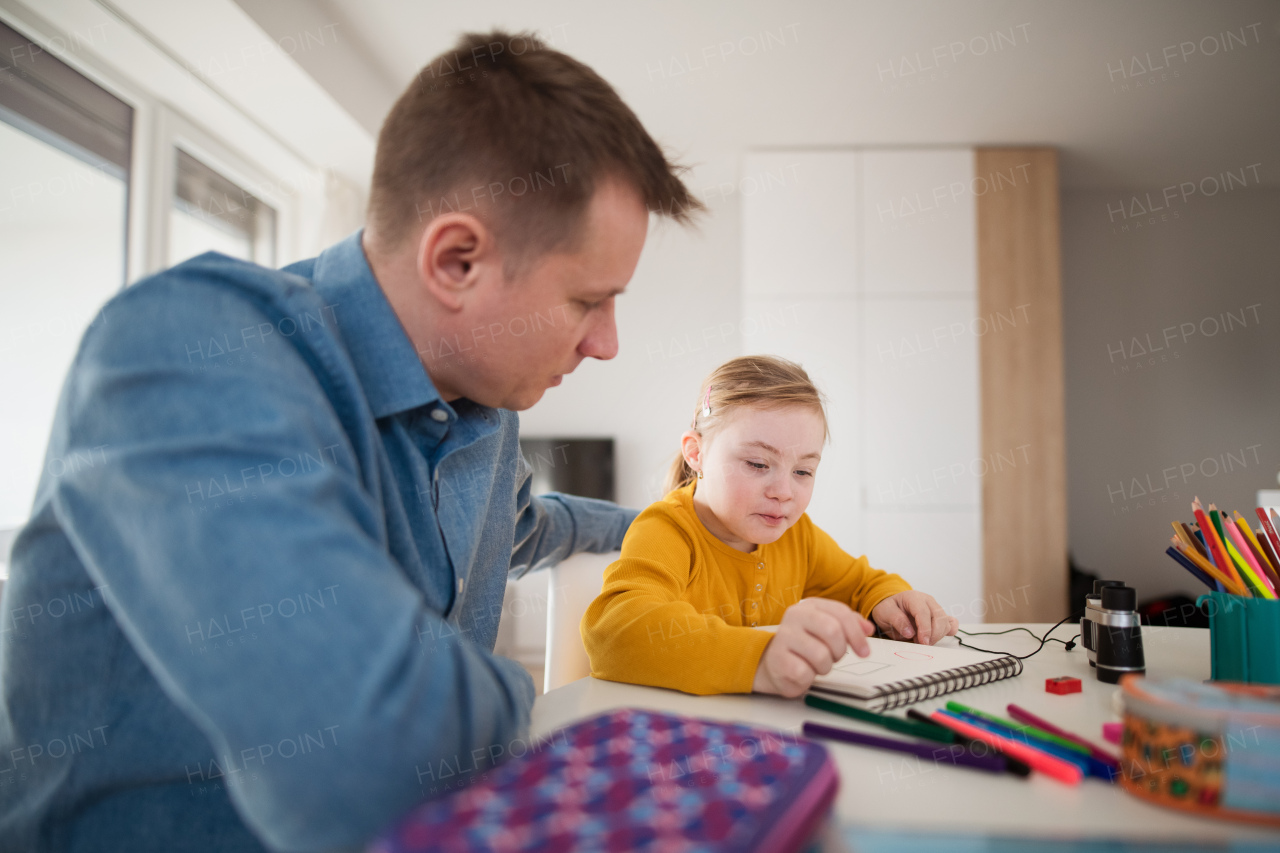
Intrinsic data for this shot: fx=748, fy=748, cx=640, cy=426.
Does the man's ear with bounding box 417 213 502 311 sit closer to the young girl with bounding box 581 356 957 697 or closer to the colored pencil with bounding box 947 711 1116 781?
the young girl with bounding box 581 356 957 697

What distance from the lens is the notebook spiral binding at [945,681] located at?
2.27 ft

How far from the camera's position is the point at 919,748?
570 mm

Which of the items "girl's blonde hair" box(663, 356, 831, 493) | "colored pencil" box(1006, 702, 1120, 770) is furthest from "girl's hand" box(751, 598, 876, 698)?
"girl's blonde hair" box(663, 356, 831, 493)

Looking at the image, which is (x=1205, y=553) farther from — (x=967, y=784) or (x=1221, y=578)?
(x=967, y=784)

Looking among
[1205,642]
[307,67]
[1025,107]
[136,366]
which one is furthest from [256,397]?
[1025,107]

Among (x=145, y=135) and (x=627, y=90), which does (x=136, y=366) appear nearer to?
(x=145, y=135)

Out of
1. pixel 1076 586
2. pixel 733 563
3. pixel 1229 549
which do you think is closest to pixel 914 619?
pixel 733 563

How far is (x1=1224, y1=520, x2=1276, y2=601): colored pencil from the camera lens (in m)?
0.75

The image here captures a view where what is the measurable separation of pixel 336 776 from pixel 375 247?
527mm

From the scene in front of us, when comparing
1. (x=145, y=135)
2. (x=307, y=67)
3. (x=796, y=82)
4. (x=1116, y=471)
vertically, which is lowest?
(x=1116, y=471)

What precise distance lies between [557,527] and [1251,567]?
88 centimetres

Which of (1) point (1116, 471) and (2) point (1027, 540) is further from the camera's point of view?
(1) point (1116, 471)

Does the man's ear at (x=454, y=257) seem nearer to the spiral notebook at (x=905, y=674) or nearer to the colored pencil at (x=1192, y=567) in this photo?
the spiral notebook at (x=905, y=674)

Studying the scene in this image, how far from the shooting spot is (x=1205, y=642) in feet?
3.43
